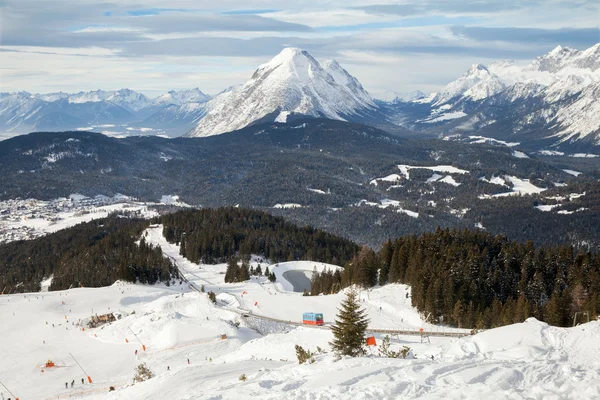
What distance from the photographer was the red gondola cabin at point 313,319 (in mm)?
77500

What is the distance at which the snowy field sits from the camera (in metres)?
33.2

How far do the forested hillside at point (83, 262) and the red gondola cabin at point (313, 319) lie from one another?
5501cm

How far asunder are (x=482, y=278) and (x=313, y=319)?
28.8 metres

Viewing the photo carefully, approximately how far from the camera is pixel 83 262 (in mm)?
143250

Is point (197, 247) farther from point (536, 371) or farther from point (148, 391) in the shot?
point (536, 371)

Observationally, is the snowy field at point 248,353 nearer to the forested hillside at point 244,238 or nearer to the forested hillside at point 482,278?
the forested hillside at point 482,278

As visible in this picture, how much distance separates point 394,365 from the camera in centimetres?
3809

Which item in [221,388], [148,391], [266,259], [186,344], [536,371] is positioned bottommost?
[266,259]

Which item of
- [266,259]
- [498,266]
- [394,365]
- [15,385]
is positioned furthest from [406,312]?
[266,259]

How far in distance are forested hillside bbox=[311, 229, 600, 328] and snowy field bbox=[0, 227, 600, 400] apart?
456cm

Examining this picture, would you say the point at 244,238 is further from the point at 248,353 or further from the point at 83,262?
the point at 248,353

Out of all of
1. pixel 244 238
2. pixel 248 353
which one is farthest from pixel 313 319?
pixel 244 238

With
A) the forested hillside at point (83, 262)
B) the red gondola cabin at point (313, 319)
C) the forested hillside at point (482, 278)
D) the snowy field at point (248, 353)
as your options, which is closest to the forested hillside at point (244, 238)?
the forested hillside at point (83, 262)

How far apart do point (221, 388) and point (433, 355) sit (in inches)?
739
